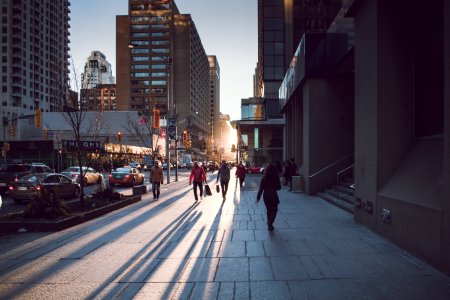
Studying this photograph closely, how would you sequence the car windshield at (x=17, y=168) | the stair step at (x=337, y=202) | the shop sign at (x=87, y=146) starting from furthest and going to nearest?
1. the car windshield at (x=17, y=168)
2. the shop sign at (x=87, y=146)
3. the stair step at (x=337, y=202)

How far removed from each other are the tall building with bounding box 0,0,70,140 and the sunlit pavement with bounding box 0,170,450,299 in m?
78.7

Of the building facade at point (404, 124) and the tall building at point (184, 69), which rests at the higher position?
the tall building at point (184, 69)

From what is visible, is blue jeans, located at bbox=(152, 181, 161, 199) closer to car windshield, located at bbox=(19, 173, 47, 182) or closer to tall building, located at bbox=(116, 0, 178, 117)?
car windshield, located at bbox=(19, 173, 47, 182)

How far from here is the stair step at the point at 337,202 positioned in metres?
12.2

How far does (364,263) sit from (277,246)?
186cm

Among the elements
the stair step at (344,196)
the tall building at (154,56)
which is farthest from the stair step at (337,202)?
the tall building at (154,56)

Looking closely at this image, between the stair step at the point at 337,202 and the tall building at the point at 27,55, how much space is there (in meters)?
76.0

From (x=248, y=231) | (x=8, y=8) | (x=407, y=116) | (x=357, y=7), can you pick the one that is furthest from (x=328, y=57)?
(x=8, y=8)

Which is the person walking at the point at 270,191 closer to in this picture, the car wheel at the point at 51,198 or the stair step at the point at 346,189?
the stair step at the point at 346,189

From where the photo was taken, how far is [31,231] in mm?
9430

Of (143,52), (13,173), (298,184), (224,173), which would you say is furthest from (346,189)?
(143,52)

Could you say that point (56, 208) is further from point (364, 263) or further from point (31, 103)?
point (31, 103)

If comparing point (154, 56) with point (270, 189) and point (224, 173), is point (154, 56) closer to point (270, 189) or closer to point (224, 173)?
point (224, 173)

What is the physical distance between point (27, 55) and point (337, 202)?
106 meters
